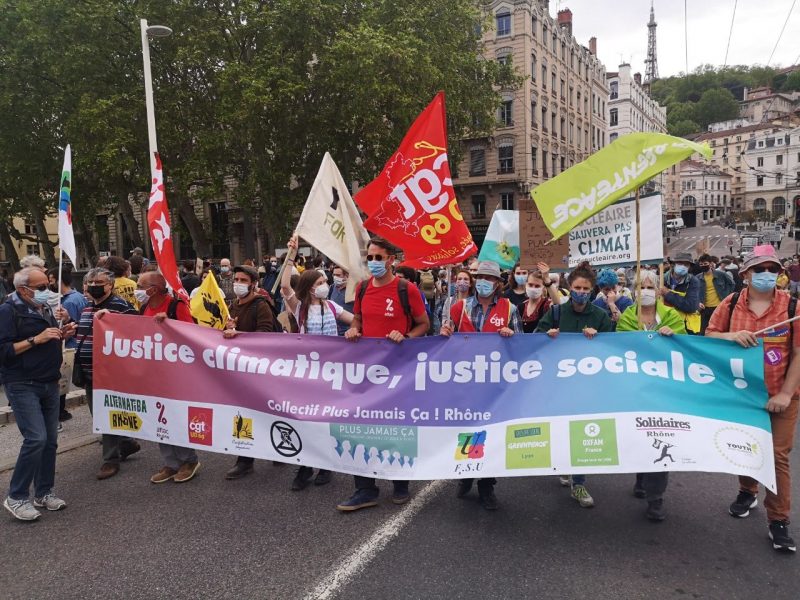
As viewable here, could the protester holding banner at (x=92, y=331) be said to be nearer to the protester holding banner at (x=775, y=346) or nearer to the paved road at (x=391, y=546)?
the paved road at (x=391, y=546)

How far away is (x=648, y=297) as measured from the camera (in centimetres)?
485

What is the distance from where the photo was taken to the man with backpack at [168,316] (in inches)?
198

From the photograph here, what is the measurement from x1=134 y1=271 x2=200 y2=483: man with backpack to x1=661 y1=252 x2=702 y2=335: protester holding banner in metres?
6.15

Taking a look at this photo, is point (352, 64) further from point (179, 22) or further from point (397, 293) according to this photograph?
point (397, 293)

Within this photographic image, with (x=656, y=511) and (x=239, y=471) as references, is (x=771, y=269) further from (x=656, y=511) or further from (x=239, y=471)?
(x=239, y=471)

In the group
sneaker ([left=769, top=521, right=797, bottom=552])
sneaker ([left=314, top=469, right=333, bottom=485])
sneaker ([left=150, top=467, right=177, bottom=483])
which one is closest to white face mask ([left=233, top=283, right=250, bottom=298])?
sneaker ([left=150, top=467, right=177, bottom=483])

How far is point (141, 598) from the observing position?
3.24m

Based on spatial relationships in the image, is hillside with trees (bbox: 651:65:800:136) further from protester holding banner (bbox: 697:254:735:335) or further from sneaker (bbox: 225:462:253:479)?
sneaker (bbox: 225:462:253:479)

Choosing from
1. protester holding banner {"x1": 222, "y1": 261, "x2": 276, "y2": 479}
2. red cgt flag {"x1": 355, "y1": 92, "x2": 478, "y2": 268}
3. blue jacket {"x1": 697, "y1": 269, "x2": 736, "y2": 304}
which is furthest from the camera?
blue jacket {"x1": 697, "y1": 269, "x2": 736, "y2": 304}

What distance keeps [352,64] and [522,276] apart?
1305 centimetres

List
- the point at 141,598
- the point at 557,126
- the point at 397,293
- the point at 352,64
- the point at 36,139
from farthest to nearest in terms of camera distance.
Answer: the point at 557,126
the point at 36,139
the point at 352,64
the point at 397,293
the point at 141,598

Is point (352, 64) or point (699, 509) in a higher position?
point (352, 64)

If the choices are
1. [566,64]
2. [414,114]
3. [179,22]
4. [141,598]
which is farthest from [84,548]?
[566,64]

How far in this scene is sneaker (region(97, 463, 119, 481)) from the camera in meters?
5.14
